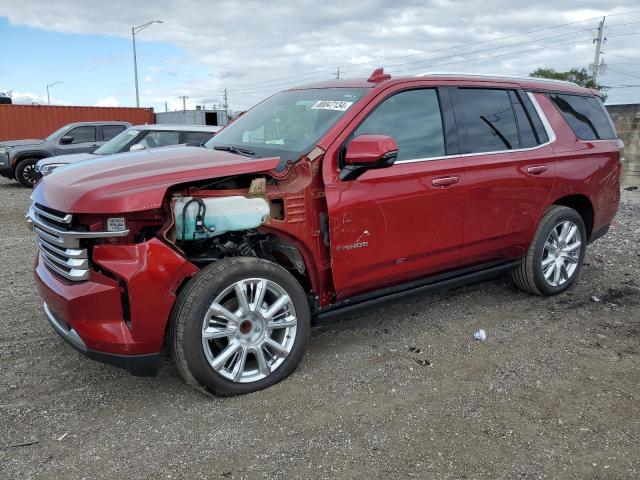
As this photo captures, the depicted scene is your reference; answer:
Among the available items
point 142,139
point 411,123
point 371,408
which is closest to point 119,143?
point 142,139

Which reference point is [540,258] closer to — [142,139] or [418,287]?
[418,287]

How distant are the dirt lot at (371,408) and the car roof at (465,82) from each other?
189 cm

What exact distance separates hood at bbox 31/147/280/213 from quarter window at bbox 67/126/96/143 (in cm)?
1142

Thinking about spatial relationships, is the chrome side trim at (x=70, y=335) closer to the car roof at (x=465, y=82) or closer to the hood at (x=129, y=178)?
the hood at (x=129, y=178)

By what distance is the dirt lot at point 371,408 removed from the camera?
2.66 metres

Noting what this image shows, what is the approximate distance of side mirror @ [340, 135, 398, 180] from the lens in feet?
10.9

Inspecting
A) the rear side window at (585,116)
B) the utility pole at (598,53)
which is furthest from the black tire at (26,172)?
the utility pole at (598,53)

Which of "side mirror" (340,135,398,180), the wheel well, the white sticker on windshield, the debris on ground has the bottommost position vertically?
the debris on ground

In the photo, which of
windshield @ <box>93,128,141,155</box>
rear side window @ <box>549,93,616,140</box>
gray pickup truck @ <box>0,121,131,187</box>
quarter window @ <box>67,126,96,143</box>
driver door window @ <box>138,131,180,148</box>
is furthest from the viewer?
quarter window @ <box>67,126,96,143</box>

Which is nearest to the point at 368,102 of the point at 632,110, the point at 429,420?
the point at 429,420

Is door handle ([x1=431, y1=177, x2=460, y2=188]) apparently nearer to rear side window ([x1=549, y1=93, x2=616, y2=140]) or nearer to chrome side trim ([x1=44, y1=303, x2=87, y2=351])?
rear side window ([x1=549, y1=93, x2=616, y2=140])

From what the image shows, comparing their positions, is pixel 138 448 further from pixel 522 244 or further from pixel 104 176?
pixel 522 244

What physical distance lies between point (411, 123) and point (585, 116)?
7.36 ft

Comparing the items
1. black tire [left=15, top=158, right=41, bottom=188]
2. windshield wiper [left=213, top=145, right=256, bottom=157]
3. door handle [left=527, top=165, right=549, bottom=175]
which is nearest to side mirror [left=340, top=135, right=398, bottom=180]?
windshield wiper [left=213, top=145, right=256, bottom=157]
